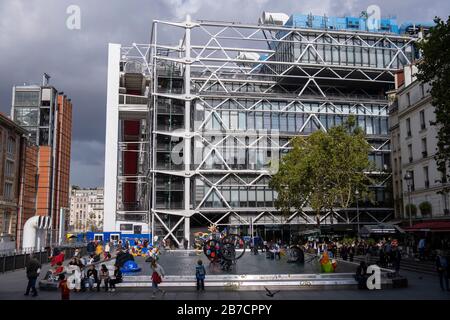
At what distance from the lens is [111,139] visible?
75250mm

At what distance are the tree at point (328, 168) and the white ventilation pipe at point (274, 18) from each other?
3339 cm

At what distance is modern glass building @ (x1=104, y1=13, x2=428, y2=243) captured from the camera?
231 feet

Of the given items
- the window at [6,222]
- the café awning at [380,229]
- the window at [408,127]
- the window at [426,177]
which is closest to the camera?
the café awning at [380,229]

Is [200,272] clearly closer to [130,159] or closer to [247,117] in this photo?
[247,117]

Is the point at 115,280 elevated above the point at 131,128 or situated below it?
below

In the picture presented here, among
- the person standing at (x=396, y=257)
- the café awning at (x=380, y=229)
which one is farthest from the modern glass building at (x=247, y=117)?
the person standing at (x=396, y=257)

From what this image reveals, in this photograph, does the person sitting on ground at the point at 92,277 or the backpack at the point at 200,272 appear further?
the person sitting on ground at the point at 92,277

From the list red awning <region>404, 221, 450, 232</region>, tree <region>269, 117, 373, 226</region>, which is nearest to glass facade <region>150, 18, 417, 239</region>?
tree <region>269, 117, 373, 226</region>

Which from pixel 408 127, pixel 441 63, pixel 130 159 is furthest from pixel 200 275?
pixel 130 159

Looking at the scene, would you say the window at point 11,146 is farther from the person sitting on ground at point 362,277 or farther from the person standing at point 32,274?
the person sitting on ground at point 362,277

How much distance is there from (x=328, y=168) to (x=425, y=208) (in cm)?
1058

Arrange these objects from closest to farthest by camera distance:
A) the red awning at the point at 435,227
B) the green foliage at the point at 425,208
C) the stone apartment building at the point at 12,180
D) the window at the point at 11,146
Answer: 1. the red awning at the point at 435,227
2. the green foliage at the point at 425,208
3. the stone apartment building at the point at 12,180
4. the window at the point at 11,146

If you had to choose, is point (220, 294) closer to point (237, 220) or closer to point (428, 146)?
point (428, 146)

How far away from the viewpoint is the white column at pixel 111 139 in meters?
72.0
